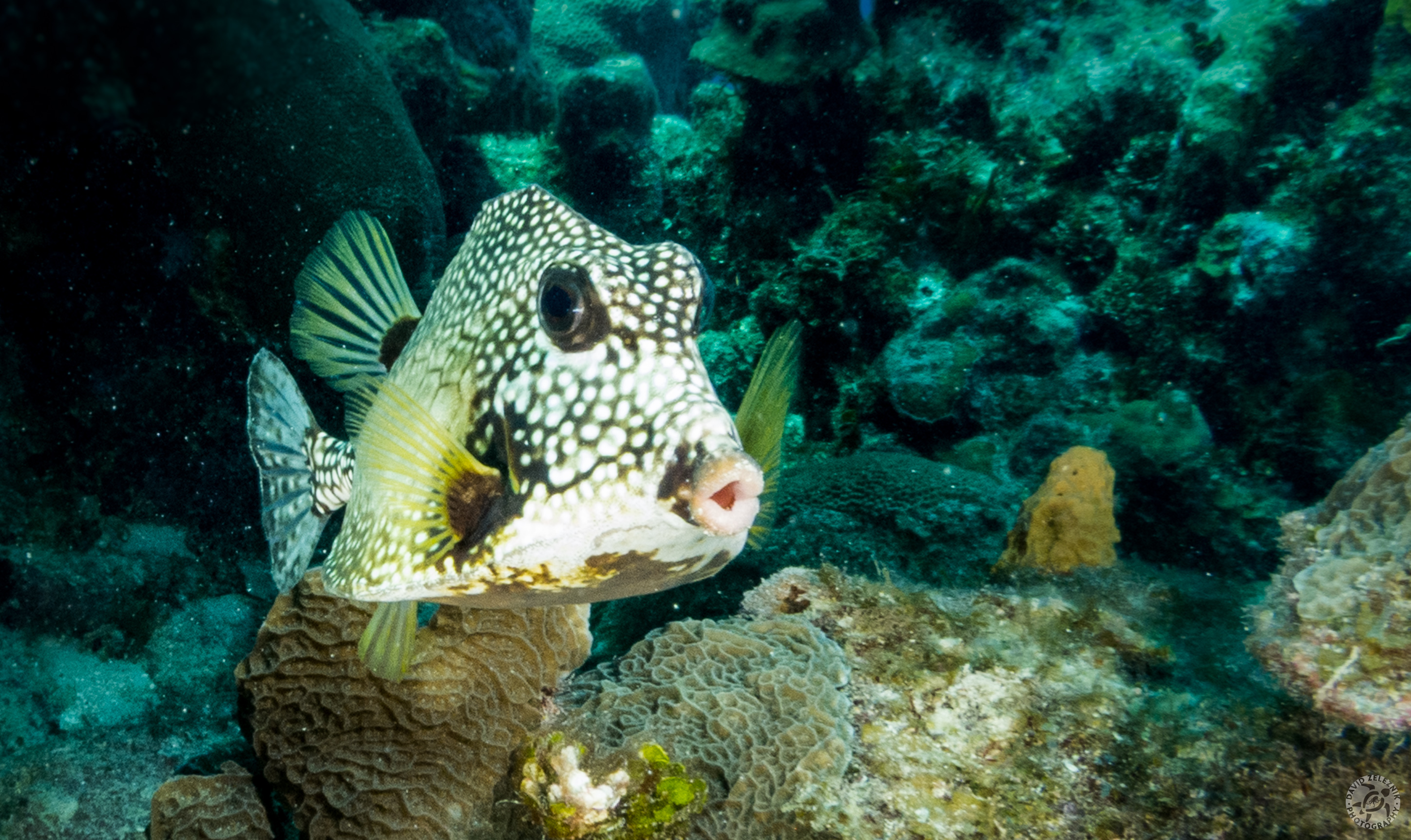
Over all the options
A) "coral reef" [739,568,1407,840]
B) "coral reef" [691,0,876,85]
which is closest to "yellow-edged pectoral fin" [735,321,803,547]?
"coral reef" [739,568,1407,840]

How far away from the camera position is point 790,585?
3986mm

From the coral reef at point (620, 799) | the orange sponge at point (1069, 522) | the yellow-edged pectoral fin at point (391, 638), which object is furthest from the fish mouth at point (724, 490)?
the orange sponge at point (1069, 522)

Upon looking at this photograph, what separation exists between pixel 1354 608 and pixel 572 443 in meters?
2.80

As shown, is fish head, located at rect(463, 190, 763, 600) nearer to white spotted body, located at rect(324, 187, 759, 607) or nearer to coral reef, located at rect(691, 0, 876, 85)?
white spotted body, located at rect(324, 187, 759, 607)

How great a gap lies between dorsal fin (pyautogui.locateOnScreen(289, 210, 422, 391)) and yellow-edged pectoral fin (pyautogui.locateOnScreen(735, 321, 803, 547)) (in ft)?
4.78

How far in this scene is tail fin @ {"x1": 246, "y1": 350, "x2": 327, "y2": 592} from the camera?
2973mm

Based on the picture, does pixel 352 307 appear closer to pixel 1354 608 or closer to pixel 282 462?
pixel 282 462

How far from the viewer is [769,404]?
7.46 ft

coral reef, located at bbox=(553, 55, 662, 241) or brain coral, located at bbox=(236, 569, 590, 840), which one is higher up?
coral reef, located at bbox=(553, 55, 662, 241)

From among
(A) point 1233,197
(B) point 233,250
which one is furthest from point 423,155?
(A) point 1233,197

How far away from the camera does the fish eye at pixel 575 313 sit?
2080 millimetres

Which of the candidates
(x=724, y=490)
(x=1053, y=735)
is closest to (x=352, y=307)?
(x=724, y=490)

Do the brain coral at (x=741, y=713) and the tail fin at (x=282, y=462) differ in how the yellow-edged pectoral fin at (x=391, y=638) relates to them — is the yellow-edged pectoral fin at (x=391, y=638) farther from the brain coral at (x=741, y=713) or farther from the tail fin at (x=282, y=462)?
the brain coral at (x=741, y=713)

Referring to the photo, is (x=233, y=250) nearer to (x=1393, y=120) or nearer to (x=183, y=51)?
(x=183, y=51)
